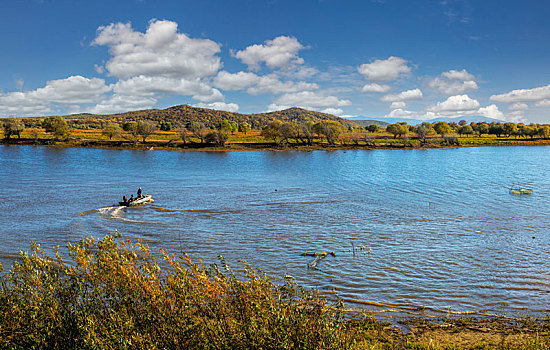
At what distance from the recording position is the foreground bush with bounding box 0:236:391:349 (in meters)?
8.75

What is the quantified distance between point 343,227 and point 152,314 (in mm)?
22992

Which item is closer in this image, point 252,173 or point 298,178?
point 298,178

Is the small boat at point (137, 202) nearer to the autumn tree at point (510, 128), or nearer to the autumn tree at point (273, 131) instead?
the autumn tree at point (273, 131)

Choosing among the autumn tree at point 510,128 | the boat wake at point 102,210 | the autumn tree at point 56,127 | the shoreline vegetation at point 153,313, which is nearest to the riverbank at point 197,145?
the autumn tree at point 56,127

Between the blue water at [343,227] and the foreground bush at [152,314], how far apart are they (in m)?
9.41

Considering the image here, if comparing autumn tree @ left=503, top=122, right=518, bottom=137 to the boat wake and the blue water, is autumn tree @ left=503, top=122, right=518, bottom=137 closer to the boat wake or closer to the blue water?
the blue water

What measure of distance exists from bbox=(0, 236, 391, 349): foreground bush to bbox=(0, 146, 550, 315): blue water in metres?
9.41

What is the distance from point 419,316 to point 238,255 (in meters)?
11.6

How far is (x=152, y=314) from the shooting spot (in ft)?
31.4

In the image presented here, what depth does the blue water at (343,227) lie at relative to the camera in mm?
19672

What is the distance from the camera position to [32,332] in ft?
30.9

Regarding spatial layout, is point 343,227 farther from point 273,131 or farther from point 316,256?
point 273,131

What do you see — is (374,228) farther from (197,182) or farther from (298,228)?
(197,182)

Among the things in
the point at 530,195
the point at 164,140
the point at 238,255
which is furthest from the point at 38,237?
the point at 164,140
